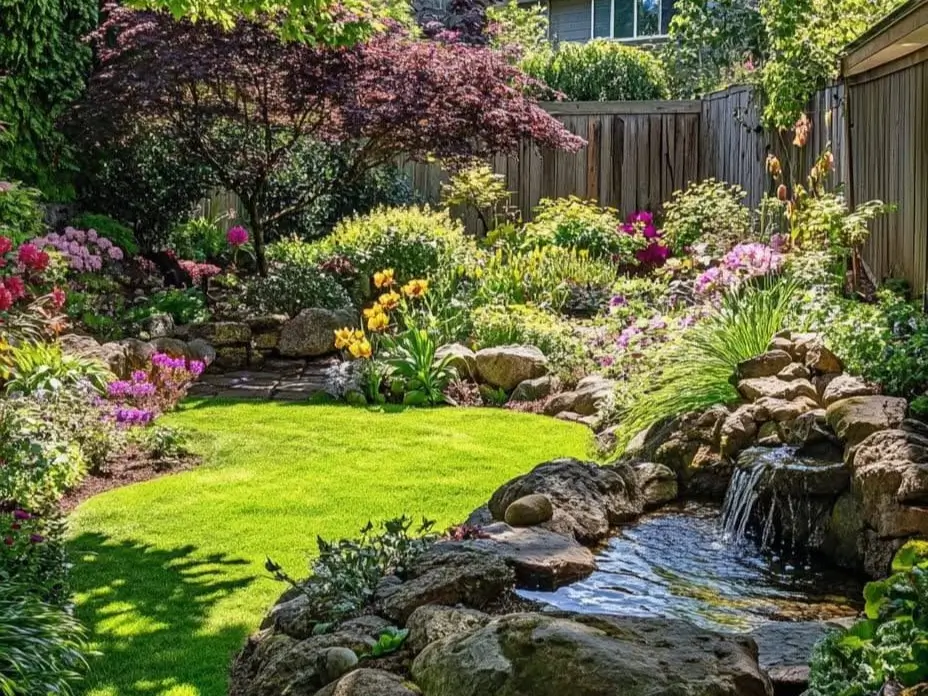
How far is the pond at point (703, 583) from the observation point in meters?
4.52

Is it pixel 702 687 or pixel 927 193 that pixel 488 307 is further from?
pixel 702 687

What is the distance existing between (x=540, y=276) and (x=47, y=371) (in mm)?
5541

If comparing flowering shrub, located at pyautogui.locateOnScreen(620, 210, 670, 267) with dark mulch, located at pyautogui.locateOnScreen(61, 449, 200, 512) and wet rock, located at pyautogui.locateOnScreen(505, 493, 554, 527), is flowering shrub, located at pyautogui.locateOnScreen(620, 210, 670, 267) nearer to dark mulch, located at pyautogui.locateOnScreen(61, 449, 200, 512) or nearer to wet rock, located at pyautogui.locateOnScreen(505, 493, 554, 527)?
dark mulch, located at pyautogui.locateOnScreen(61, 449, 200, 512)

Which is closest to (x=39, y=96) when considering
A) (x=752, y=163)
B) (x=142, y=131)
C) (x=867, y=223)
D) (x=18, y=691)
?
(x=142, y=131)

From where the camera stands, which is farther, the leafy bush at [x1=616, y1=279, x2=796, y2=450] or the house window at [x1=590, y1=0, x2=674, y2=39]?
the house window at [x1=590, y1=0, x2=674, y2=39]

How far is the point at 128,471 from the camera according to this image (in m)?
7.47

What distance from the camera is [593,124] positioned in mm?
15328

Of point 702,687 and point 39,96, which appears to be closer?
point 702,687

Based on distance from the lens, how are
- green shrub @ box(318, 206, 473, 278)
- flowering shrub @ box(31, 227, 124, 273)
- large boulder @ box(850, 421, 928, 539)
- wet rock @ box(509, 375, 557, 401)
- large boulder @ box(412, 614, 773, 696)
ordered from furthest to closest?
green shrub @ box(318, 206, 473, 278) < flowering shrub @ box(31, 227, 124, 273) < wet rock @ box(509, 375, 557, 401) < large boulder @ box(850, 421, 928, 539) < large boulder @ box(412, 614, 773, 696)

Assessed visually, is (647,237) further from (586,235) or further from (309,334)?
(309,334)

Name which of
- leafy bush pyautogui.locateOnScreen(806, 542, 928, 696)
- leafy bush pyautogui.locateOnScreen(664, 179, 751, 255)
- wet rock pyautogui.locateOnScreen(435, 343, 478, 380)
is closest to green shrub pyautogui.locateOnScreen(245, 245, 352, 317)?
wet rock pyautogui.locateOnScreen(435, 343, 478, 380)

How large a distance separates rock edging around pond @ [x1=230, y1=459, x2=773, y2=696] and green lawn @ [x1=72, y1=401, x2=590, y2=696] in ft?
1.40

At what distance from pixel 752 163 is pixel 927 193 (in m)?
5.34

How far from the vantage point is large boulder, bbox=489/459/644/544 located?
5.49 metres
